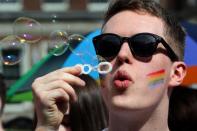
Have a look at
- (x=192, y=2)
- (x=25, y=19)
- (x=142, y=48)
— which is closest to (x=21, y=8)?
(x=192, y=2)

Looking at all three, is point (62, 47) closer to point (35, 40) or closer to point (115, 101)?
point (35, 40)

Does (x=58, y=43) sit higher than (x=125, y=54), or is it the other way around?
→ (x=125, y=54)

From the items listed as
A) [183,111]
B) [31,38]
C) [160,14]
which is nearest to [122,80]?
[160,14]

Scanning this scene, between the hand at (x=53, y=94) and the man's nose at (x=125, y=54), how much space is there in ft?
0.45

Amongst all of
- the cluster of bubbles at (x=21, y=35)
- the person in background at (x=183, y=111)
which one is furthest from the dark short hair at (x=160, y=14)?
the cluster of bubbles at (x=21, y=35)

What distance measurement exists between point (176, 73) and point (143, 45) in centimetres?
19

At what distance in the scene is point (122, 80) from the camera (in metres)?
1.77

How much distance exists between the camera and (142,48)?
181 cm

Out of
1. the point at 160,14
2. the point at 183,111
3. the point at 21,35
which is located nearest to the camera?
the point at 160,14

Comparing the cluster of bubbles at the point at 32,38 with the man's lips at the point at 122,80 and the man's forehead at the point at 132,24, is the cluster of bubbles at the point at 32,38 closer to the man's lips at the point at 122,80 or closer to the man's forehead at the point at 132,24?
the man's forehead at the point at 132,24

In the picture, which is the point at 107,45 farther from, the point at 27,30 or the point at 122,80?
the point at 27,30

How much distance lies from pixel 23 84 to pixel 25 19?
5.73ft

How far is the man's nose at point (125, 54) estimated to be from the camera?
5.86 ft

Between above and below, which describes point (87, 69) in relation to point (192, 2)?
above
